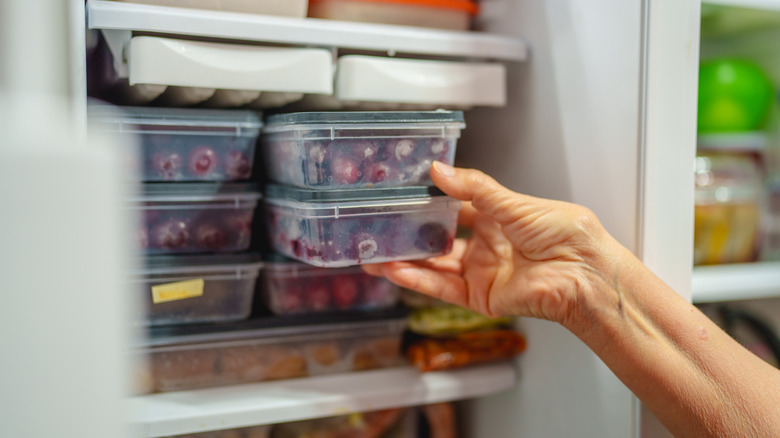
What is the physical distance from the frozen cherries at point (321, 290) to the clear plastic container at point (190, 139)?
175mm

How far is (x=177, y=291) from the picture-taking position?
2.76 ft

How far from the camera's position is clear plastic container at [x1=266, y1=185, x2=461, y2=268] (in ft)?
2.41

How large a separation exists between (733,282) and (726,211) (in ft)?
0.59

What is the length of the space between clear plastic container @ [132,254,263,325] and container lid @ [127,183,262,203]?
9cm

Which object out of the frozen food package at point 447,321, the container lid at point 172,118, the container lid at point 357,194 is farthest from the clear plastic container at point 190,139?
the frozen food package at point 447,321

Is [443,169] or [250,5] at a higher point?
[250,5]

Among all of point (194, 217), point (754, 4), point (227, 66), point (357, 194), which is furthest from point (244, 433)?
point (754, 4)

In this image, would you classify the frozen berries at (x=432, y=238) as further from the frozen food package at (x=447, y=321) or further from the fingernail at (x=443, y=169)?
the frozen food package at (x=447, y=321)

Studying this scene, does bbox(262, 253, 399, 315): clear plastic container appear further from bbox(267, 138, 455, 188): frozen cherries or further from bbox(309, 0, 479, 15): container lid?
bbox(309, 0, 479, 15): container lid

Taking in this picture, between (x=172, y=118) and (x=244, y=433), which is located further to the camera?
(x=244, y=433)

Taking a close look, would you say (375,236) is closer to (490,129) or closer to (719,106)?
(490,129)

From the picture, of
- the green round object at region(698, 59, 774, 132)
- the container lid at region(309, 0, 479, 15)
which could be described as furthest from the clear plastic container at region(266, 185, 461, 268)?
the green round object at region(698, 59, 774, 132)

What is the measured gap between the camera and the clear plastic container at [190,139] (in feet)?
2.55

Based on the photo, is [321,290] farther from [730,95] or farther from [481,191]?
[730,95]
